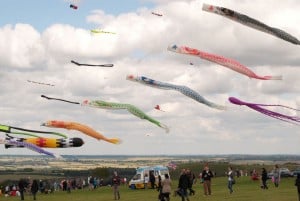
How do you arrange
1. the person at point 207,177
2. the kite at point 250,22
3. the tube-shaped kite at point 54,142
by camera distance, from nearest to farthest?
the kite at point 250,22 < the person at point 207,177 < the tube-shaped kite at point 54,142

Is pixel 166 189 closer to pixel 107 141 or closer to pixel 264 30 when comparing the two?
pixel 107 141

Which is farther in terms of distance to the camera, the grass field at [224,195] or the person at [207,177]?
the person at [207,177]

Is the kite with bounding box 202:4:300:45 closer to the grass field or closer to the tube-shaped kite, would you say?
the grass field

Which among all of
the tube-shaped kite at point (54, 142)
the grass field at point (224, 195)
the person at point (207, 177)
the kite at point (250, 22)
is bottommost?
the grass field at point (224, 195)

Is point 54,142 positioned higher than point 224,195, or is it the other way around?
point 54,142

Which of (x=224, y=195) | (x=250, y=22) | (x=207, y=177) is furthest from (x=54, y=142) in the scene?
(x=250, y=22)

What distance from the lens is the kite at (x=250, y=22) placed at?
18.6m

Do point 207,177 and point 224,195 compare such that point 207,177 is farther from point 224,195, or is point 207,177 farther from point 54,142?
point 54,142

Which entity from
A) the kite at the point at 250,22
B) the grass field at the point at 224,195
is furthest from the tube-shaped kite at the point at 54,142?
the kite at the point at 250,22

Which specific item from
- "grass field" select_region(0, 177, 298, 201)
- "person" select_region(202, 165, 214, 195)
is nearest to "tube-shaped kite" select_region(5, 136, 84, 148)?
"grass field" select_region(0, 177, 298, 201)

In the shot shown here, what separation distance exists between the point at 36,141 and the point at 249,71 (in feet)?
58.4

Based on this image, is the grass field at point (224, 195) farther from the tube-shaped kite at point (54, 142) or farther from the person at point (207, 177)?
the tube-shaped kite at point (54, 142)

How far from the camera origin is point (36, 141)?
3881 cm

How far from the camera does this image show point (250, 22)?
777 inches
